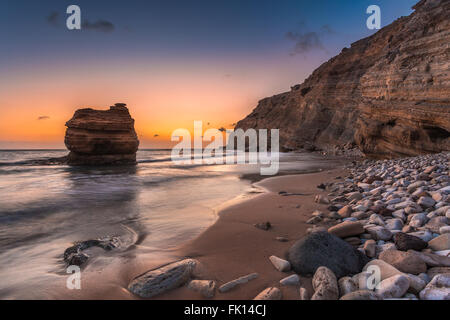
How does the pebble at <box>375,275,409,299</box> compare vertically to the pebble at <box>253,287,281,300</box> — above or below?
above

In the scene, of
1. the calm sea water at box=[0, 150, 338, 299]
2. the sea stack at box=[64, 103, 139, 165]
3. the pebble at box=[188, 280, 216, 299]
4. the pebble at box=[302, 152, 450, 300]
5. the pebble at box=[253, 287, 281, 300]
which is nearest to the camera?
the pebble at box=[302, 152, 450, 300]

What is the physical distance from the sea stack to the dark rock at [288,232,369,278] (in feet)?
73.3

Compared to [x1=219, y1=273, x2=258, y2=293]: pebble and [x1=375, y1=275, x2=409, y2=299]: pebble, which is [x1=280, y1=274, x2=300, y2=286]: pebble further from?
[x1=375, y1=275, x2=409, y2=299]: pebble

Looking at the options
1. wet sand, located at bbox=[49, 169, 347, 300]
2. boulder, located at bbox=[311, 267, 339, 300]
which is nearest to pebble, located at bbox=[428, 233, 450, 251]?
boulder, located at bbox=[311, 267, 339, 300]

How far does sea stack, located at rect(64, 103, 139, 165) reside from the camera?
20.8m

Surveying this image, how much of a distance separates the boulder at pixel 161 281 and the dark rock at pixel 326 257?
3.55 feet

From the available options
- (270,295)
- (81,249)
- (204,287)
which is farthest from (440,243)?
(81,249)

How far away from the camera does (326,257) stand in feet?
7.39

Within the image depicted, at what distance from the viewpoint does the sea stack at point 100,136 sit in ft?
68.3

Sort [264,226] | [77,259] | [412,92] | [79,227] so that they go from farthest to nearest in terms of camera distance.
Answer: [412,92]
[79,227]
[264,226]
[77,259]

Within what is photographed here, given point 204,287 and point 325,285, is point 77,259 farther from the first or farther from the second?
point 325,285

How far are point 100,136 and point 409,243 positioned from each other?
76.4ft

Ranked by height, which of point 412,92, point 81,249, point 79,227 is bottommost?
point 79,227
